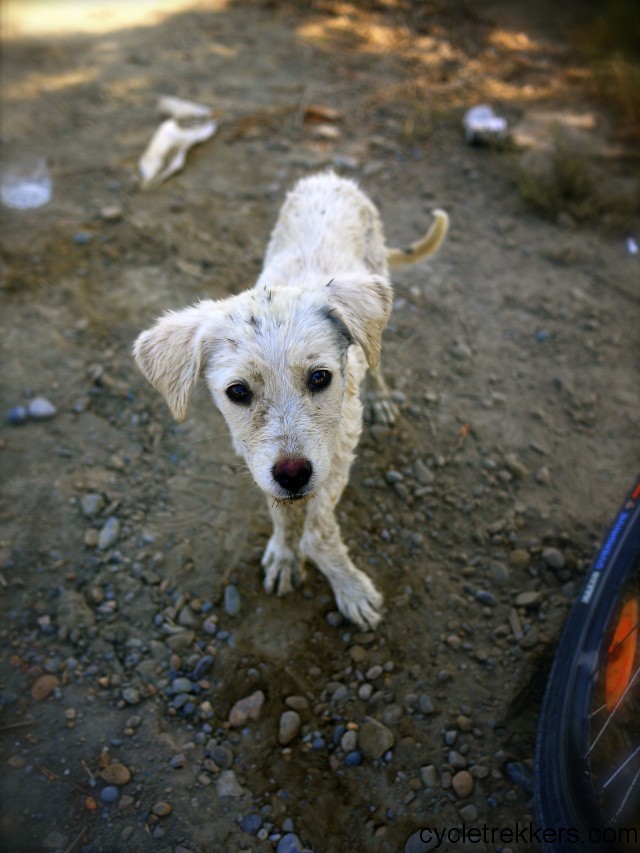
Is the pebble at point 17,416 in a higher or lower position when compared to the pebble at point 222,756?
higher

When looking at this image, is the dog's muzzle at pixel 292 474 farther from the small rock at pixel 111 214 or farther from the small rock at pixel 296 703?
the small rock at pixel 111 214

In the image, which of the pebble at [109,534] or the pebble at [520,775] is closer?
the pebble at [520,775]

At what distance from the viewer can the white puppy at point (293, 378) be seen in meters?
2.44

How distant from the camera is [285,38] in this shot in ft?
24.8

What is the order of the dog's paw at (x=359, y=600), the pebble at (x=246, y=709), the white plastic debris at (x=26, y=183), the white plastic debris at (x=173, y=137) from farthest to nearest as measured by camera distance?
the white plastic debris at (x=173, y=137), the white plastic debris at (x=26, y=183), the dog's paw at (x=359, y=600), the pebble at (x=246, y=709)

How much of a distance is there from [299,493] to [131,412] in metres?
1.99

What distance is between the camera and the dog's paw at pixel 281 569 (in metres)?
3.20

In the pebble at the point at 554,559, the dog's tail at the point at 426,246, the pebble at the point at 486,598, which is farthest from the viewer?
the dog's tail at the point at 426,246

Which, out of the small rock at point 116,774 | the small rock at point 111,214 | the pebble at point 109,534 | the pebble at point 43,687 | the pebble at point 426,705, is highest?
the small rock at point 111,214

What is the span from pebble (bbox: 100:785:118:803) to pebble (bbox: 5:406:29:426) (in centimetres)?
222

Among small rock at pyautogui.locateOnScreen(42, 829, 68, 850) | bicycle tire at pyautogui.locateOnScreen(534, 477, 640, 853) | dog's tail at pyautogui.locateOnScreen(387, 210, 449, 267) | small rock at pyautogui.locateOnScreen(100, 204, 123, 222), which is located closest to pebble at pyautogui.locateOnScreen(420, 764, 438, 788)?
bicycle tire at pyautogui.locateOnScreen(534, 477, 640, 853)

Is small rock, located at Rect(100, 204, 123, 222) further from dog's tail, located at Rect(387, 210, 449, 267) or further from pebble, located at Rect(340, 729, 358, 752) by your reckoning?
pebble, located at Rect(340, 729, 358, 752)

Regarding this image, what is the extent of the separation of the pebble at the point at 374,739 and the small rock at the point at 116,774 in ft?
3.33

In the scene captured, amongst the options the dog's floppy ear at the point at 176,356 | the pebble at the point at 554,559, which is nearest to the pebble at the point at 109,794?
the dog's floppy ear at the point at 176,356
